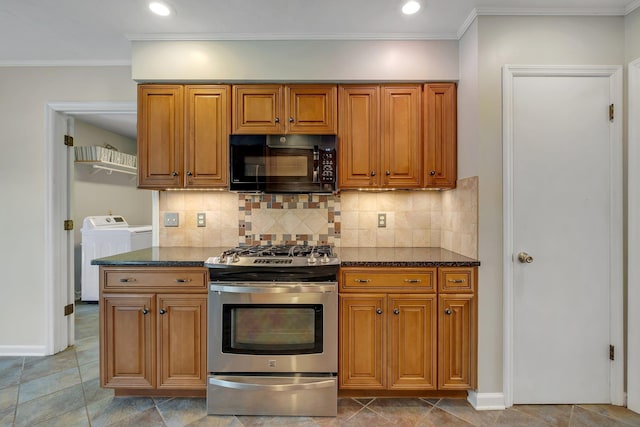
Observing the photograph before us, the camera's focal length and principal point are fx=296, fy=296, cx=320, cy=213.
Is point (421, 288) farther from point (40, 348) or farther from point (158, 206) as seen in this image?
point (40, 348)

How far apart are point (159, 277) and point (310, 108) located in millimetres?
1536

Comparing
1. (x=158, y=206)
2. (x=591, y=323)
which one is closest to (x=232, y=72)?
(x=158, y=206)

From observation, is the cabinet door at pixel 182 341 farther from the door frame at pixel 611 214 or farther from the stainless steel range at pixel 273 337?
the door frame at pixel 611 214

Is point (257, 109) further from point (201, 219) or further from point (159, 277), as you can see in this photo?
point (159, 277)

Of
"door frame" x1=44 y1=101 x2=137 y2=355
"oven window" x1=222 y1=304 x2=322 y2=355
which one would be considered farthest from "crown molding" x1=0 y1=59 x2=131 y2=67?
"oven window" x1=222 y1=304 x2=322 y2=355

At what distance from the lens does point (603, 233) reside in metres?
1.84

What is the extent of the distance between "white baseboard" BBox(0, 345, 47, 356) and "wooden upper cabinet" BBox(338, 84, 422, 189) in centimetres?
292

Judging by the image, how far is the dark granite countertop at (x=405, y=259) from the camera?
1.85 m

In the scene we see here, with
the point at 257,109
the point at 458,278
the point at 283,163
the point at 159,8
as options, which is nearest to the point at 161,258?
the point at 283,163

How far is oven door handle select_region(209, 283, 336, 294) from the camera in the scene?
1.81m

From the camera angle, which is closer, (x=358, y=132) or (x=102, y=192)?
Answer: (x=358, y=132)

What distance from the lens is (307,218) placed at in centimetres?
247

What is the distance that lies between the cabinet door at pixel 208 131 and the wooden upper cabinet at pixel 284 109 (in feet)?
0.31

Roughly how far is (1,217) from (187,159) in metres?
1.83
